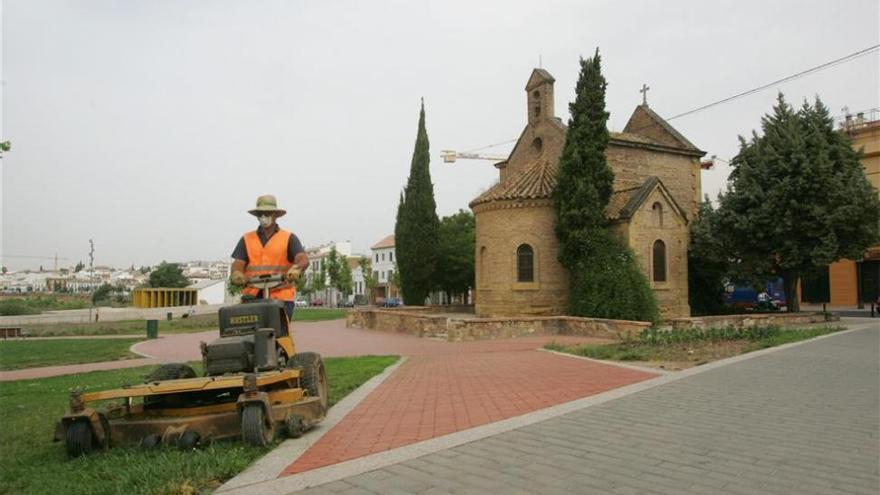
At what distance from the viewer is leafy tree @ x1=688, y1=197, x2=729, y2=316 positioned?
24953 mm

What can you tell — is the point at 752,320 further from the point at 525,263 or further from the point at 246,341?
the point at 246,341

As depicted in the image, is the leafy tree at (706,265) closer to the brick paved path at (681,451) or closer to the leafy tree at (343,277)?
the brick paved path at (681,451)

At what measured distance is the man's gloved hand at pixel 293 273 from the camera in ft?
21.0

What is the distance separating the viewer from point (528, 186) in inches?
952

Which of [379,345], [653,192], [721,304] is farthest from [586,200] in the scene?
[721,304]

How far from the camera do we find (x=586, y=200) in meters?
21.7

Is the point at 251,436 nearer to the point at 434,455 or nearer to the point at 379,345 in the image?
the point at 434,455

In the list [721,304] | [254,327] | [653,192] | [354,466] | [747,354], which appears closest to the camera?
[354,466]

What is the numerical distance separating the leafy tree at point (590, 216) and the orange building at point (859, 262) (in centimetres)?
2516

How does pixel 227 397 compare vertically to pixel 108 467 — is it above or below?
above

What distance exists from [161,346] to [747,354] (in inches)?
736

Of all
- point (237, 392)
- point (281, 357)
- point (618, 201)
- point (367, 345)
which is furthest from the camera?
point (618, 201)

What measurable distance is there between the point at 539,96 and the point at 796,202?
39.8ft

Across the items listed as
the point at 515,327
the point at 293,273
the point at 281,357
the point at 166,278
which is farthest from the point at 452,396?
the point at 166,278
